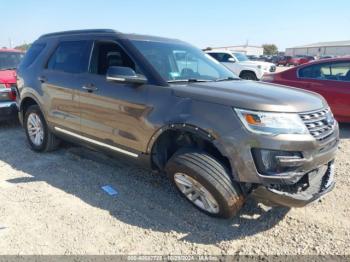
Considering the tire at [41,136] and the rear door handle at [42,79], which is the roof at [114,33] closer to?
the rear door handle at [42,79]

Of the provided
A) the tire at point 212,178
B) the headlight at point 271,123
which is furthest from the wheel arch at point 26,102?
the headlight at point 271,123

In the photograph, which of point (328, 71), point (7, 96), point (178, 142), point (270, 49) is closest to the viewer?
point (178, 142)

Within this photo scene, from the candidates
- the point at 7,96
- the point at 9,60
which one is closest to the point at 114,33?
the point at 7,96

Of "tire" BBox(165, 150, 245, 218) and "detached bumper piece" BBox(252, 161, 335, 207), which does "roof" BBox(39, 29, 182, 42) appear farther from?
"detached bumper piece" BBox(252, 161, 335, 207)

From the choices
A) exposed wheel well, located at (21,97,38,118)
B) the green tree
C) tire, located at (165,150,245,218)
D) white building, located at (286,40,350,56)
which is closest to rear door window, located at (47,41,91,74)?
exposed wheel well, located at (21,97,38,118)

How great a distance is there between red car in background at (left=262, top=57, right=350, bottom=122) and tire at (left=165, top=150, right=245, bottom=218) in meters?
4.44

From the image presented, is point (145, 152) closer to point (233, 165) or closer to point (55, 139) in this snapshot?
point (233, 165)

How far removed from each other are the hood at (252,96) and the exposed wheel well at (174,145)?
0.42m

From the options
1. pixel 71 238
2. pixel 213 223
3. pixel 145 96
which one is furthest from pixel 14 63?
pixel 213 223

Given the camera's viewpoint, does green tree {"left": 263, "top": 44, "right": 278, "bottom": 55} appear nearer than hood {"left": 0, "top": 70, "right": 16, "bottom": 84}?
No

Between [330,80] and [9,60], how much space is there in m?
7.32

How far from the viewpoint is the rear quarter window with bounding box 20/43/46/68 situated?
5273 millimetres

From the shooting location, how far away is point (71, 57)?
465 cm

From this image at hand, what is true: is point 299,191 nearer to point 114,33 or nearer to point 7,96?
point 114,33
